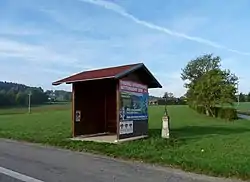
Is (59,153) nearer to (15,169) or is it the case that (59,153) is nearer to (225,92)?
(15,169)

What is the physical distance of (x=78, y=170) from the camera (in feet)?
30.5

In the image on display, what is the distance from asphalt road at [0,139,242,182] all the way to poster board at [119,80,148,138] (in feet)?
13.4

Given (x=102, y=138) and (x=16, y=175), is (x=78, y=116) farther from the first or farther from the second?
(x=16, y=175)

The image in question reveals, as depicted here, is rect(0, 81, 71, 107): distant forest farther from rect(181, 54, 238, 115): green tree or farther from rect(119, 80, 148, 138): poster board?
rect(119, 80, 148, 138): poster board

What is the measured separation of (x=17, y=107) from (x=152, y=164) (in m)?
71.7

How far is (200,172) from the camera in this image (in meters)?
9.27

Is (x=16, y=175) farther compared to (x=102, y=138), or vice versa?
(x=102, y=138)

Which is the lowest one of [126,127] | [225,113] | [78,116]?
[126,127]

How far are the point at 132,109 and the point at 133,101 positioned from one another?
15.7 inches

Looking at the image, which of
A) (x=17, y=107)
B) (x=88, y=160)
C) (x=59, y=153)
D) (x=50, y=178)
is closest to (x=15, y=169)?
(x=50, y=178)

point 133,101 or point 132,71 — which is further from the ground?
point 132,71

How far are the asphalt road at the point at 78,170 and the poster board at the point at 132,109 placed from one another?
4.08m

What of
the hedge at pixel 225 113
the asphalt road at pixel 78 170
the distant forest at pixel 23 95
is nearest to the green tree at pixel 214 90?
the hedge at pixel 225 113

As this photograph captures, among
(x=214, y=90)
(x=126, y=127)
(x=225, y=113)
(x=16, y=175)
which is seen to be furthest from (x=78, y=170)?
(x=214, y=90)
